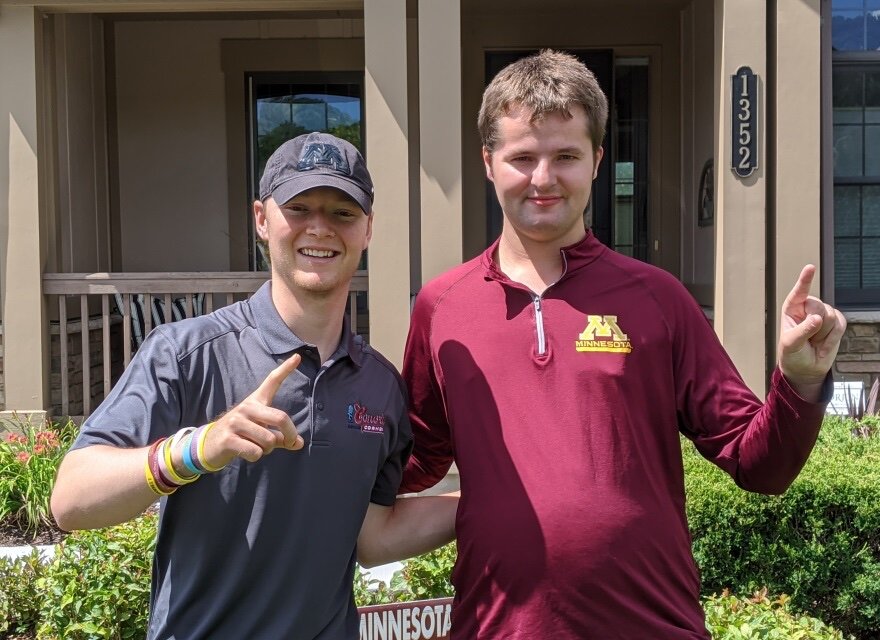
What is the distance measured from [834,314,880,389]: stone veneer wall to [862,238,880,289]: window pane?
1.96 feet

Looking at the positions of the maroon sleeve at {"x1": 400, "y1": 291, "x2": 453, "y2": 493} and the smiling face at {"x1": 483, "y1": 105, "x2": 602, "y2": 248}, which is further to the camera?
the maroon sleeve at {"x1": 400, "y1": 291, "x2": 453, "y2": 493}

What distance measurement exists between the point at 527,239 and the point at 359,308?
20.8 ft

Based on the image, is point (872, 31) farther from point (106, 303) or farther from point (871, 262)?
point (106, 303)

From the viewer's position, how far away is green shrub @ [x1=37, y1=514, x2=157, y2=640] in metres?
3.34

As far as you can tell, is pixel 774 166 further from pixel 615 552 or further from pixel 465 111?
pixel 615 552

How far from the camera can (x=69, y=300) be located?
7.03 m

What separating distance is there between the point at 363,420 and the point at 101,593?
1.87 metres

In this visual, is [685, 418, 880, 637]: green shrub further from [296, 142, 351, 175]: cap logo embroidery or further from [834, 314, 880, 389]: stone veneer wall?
[834, 314, 880, 389]: stone veneer wall

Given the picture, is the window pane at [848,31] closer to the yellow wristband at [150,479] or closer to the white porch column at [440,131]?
the white porch column at [440,131]

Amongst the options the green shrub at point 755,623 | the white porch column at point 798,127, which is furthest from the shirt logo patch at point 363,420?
the white porch column at point 798,127

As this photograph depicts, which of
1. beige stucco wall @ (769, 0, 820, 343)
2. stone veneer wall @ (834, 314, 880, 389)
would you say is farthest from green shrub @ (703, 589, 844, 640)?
stone veneer wall @ (834, 314, 880, 389)

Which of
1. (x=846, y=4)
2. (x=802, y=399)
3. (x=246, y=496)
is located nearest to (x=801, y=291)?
(x=802, y=399)

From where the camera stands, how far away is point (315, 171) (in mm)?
2012

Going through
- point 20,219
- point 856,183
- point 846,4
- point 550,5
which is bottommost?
point 20,219
